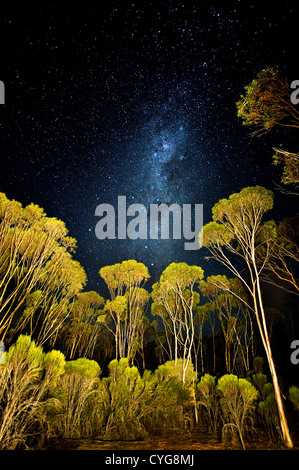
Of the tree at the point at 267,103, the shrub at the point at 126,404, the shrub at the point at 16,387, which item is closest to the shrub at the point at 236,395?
the shrub at the point at 126,404

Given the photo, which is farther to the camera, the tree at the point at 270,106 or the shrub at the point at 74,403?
the shrub at the point at 74,403

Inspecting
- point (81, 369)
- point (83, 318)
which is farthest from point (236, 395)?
point (83, 318)

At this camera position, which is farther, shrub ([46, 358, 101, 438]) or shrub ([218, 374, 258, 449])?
shrub ([218, 374, 258, 449])

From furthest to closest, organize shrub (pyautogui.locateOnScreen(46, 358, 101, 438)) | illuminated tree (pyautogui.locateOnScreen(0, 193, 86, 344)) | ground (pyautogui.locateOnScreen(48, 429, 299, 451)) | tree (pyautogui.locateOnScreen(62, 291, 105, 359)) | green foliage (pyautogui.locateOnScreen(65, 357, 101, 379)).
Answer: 1. tree (pyautogui.locateOnScreen(62, 291, 105, 359))
2. illuminated tree (pyautogui.locateOnScreen(0, 193, 86, 344))
3. green foliage (pyautogui.locateOnScreen(65, 357, 101, 379))
4. shrub (pyautogui.locateOnScreen(46, 358, 101, 438))
5. ground (pyautogui.locateOnScreen(48, 429, 299, 451))

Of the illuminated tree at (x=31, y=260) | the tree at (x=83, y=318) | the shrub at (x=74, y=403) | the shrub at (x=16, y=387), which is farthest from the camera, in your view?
the tree at (x=83, y=318)

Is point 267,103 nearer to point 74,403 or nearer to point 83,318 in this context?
point 74,403

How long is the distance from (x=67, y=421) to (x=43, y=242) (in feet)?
24.9

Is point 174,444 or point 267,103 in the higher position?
point 267,103

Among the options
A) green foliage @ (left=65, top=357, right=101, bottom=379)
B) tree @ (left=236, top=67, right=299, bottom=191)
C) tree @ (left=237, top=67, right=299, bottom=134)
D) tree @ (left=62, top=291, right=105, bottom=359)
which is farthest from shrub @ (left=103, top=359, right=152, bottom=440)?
tree @ (left=62, top=291, right=105, bottom=359)

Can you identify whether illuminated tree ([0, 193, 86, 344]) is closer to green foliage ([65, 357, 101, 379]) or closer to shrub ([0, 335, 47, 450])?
green foliage ([65, 357, 101, 379])

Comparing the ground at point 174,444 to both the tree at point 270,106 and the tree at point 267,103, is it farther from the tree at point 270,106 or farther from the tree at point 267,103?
the tree at point 267,103

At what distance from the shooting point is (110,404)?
8.00 metres
